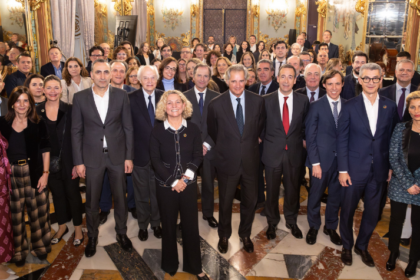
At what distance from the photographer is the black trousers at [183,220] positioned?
8.55 feet

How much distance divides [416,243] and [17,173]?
11.5ft

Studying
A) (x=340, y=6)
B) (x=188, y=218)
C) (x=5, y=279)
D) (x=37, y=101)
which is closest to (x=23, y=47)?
(x=37, y=101)

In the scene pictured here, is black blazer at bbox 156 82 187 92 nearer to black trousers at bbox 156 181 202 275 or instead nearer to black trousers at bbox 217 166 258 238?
black trousers at bbox 217 166 258 238

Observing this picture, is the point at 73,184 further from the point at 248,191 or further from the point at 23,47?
the point at 23,47

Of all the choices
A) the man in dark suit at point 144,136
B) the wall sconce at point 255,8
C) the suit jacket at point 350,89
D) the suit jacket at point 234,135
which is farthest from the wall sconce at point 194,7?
the suit jacket at point 234,135

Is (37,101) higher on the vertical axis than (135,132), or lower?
higher

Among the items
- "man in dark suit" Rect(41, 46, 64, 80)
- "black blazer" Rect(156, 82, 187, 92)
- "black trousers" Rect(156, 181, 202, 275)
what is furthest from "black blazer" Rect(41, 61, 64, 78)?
"black trousers" Rect(156, 181, 202, 275)

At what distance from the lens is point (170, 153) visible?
2.57 metres

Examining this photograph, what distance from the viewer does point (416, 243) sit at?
9.08ft

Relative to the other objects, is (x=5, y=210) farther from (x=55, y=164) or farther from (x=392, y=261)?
(x=392, y=261)

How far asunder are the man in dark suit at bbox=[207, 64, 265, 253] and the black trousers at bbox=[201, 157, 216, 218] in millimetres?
485

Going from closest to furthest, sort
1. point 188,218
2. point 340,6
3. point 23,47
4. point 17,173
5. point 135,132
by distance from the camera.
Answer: point 188,218
point 17,173
point 135,132
point 23,47
point 340,6

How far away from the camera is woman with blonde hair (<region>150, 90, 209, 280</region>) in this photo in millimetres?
2539

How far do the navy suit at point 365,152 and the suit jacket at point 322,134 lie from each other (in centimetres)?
19
